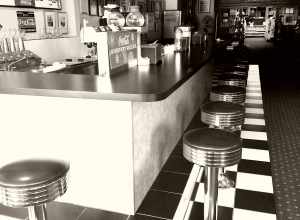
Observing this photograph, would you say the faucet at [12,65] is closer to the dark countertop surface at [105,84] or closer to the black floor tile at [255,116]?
the dark countertop surface at [105,84]

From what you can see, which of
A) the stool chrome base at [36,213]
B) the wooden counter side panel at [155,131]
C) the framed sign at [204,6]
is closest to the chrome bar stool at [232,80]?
the wooden counter side panel at [155,131]

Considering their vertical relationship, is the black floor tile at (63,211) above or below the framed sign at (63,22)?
below

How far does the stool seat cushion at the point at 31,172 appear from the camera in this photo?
143 cm

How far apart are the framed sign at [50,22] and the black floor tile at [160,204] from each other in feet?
11.8

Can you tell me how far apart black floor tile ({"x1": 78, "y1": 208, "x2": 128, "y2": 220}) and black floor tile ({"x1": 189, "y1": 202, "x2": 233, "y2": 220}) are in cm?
54

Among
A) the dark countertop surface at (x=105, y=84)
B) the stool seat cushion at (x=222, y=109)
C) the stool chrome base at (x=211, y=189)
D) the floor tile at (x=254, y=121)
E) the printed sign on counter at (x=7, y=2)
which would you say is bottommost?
the floor tile at (x=254, y=121)

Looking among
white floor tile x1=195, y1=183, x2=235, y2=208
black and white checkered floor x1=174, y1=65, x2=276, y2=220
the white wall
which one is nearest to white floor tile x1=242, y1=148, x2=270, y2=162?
black and white checkered floor x1=174, y1=65, x2=276, y2=220

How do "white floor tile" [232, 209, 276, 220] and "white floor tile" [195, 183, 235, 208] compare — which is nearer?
"white floor tile" [232, 209, 276, 220]

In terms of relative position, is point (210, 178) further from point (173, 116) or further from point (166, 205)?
point (173, 116)

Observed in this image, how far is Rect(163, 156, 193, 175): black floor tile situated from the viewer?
122 inches

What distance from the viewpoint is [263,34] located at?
21141 millimetres

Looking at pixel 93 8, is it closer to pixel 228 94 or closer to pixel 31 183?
pixel 228 94

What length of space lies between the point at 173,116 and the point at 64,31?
3.06 metres

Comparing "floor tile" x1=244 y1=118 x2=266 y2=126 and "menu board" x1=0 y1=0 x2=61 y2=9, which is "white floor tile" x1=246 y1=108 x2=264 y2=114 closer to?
"floor tile" x1=244 y1=118 x2=266 y2=126
